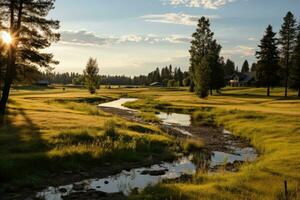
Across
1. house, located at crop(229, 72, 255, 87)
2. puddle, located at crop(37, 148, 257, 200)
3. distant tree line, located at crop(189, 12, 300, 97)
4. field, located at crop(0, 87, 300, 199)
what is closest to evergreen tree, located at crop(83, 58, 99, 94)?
distant tree line, located at crop(189, 12, 300, 97)

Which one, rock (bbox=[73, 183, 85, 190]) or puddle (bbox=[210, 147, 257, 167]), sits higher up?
rock (bbox=[73, 183, 85, 190])

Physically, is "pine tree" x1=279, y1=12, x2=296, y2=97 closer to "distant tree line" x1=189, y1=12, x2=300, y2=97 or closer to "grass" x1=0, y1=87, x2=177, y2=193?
"distant tree line" x1=189, y1=12, x2=300, y2=97

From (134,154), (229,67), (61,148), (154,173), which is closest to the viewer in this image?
(154,173)

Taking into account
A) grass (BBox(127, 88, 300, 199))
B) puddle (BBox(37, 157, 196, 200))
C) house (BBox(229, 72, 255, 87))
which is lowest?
puddle (BBox(37, 157, 196, 200))

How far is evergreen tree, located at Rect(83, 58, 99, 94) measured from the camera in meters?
108

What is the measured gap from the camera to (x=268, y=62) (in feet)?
282

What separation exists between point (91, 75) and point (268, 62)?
45.8 metres

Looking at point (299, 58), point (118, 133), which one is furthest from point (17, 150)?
point (299, 58)

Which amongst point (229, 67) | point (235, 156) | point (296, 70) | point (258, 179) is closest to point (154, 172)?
point (258, 179)

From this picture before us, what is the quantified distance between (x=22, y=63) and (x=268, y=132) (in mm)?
23214

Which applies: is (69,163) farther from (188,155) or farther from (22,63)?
(22,63)

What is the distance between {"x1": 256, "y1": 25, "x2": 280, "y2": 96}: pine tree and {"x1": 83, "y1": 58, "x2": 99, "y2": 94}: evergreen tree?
42.2m

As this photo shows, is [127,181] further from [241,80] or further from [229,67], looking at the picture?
[229,67]

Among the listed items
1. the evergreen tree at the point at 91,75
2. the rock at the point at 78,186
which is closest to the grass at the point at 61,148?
the rock at the point at 78,186
